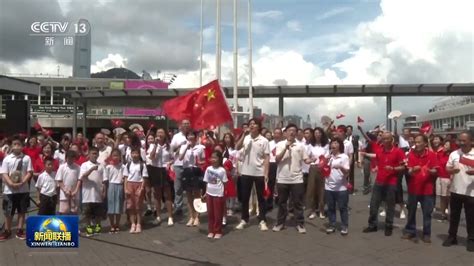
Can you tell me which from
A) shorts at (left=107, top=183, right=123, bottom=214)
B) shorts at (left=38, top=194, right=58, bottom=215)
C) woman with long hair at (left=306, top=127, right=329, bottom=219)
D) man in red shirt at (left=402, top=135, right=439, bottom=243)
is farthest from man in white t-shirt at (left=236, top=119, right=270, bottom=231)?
shorts at (left=38, top=194, right=58, bottom=215)

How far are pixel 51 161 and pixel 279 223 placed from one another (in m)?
4.14

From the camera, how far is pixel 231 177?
351 inches

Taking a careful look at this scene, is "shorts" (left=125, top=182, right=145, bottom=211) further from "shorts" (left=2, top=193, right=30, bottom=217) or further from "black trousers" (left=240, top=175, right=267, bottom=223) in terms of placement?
"black trousers" (left=240, top=175, right=267, bottom=223)

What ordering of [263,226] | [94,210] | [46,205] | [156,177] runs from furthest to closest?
[156,177], [263,226], [94,210], [46,205]

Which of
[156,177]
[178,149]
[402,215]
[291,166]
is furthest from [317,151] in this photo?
[156,177]

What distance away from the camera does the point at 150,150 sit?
29.3 feet

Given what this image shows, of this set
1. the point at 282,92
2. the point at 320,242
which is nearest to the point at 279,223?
the point at 320,242

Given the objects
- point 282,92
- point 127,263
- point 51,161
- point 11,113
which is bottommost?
point 127,263

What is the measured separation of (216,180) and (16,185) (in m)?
3.30

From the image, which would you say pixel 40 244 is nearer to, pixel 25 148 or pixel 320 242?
pixel 25 148

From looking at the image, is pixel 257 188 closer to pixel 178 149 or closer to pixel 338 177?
pixel 338 177

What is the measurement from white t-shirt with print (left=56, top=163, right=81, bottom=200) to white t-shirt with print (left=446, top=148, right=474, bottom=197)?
6196 millimetres

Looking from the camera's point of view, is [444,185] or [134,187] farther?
[444,185]

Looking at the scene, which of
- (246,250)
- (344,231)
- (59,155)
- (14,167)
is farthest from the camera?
(59,155)
